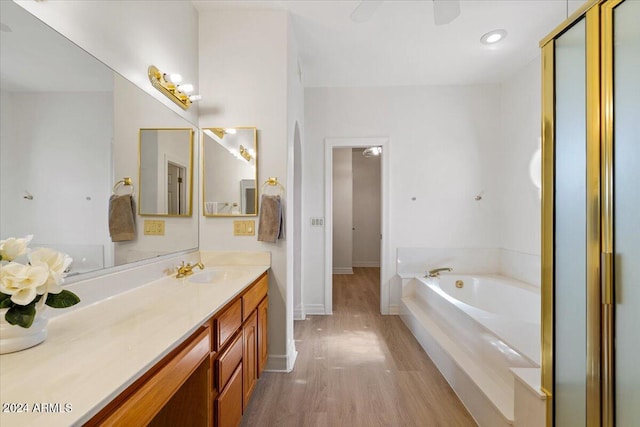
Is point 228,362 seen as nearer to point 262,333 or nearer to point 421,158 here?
point 262,333

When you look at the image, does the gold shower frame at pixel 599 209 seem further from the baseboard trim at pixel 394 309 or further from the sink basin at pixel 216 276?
the baseboard trim at pixel 394 309

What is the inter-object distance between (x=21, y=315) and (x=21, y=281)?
10cm

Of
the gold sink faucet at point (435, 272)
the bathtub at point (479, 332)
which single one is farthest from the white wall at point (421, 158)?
the bathtub at point (479, 332)

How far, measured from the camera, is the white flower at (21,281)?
0.74m

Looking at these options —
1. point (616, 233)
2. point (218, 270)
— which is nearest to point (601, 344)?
point (616, 233)

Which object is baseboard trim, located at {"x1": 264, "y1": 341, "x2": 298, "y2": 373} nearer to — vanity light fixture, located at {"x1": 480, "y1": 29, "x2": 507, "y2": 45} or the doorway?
the doorway

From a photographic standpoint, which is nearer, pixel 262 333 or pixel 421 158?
pixel 262 333

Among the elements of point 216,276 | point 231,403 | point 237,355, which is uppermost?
point 216,276

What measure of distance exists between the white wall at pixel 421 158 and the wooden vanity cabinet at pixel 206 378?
185cm

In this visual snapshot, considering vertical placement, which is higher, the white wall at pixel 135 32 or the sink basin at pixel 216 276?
the white wall at pixel 135 32

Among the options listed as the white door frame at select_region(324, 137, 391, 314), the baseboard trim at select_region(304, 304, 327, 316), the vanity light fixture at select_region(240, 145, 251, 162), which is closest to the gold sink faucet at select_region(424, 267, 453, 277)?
the white door frame at select_region(324, 137, 391, 314)

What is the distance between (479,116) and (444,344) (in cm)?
271

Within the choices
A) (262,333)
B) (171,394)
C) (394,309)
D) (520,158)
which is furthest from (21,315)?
(520,158)

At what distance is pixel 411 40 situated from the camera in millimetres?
2656
